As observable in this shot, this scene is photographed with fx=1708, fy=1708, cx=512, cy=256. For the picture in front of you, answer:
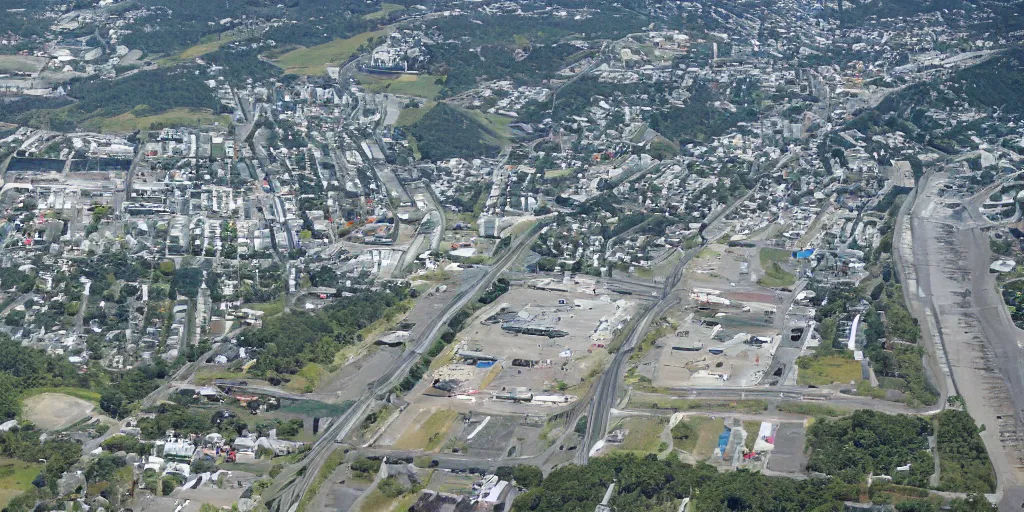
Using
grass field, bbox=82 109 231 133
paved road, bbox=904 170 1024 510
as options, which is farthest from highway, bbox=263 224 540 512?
grass field, bbox=82 109 231 133

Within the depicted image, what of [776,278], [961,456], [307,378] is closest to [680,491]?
[961,456]

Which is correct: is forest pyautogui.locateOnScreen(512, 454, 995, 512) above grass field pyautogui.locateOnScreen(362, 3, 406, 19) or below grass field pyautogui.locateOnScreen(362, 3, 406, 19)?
above

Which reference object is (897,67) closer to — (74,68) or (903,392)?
(74,68)

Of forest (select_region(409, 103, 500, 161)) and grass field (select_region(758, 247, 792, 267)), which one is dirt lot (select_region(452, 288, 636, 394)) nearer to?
grass field (select_region(758, 247, 792, 267))

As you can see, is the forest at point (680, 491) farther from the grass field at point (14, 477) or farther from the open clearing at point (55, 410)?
the open clearing at point (55, 410)

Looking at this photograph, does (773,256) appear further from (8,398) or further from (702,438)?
(8,398)

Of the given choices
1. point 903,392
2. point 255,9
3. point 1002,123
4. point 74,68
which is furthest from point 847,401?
point 255,9

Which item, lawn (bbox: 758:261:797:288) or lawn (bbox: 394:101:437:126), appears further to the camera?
lawn (bbox: 394:101:437:126)
